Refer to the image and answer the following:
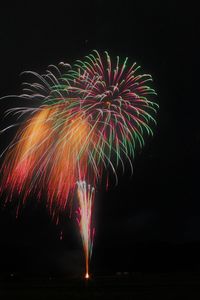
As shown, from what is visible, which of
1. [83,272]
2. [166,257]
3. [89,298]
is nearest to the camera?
[89,298]

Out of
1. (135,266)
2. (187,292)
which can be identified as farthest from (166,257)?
(187,292)

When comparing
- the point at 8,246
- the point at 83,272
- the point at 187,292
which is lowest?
the point at 187,292

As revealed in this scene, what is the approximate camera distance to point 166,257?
93062 millimetres

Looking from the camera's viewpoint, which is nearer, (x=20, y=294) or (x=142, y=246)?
(x=20, y=294)

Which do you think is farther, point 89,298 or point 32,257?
point 32,257

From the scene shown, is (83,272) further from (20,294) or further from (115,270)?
(20,294)

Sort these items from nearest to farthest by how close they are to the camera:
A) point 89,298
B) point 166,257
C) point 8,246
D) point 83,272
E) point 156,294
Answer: point 89,298 → point 156,294 → point 83,272 → point 166,257 → point 8,246

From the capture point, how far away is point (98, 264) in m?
98.9

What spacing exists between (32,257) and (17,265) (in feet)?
19.9

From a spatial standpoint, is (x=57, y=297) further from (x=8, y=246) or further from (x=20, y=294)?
(x=8, y=246)

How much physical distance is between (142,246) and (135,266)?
886 centimetres

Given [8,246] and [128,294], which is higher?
[8,246]

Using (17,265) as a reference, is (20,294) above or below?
below

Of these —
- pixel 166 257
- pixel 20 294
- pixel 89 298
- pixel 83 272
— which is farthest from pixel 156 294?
pixel 166 257
